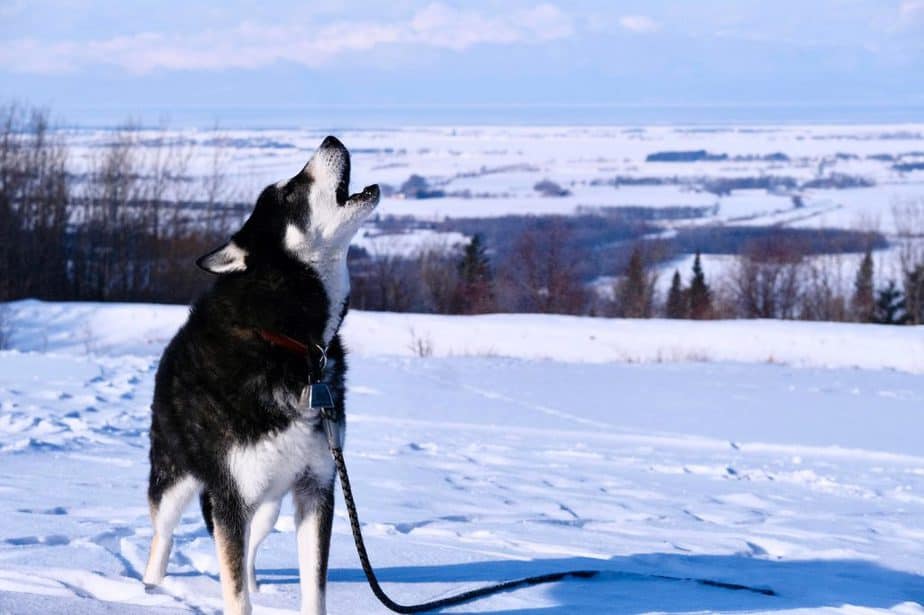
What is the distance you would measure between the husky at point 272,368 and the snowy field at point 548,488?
1.60 feet

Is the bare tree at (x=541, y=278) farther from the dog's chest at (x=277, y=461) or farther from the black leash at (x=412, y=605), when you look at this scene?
the dog's chest at (x=277, y=461)

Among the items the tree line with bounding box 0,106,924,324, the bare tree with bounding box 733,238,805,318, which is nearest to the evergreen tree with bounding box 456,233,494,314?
the tree line with bounding box 0,106,924,324

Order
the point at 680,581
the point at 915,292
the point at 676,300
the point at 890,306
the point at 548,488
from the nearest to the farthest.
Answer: the point at 680,581 → the point at 548,488 → the point at 890,306 → the point at 676,300 → the point at 915,292

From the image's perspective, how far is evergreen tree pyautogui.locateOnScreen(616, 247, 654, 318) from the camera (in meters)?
49.8

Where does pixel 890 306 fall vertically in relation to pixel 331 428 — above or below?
below

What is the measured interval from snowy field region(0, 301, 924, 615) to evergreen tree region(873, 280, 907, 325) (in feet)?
96.4

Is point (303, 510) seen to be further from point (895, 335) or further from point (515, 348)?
point (895, 335)

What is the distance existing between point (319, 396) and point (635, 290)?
164 ft

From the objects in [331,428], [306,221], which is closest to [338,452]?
[331,428]

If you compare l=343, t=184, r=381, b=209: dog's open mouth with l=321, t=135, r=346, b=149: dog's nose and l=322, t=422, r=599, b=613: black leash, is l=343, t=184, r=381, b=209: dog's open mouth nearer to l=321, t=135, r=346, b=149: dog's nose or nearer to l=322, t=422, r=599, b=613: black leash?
l=321, t=135, r=346, b=149: dog's nose

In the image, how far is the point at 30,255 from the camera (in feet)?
126

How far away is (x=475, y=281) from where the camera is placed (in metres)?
46.6

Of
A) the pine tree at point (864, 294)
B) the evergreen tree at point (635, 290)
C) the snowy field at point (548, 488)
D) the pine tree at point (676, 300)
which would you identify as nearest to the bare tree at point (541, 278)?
the evergreen tree at point (635, 290)

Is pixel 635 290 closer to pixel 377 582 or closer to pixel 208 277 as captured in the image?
pixel 208 277
